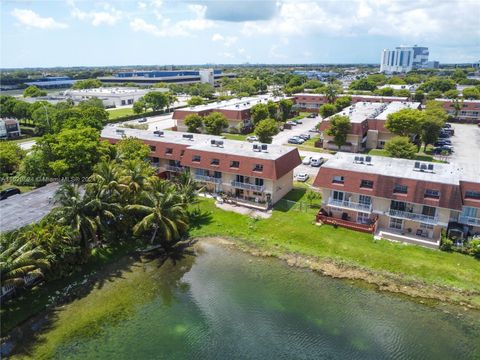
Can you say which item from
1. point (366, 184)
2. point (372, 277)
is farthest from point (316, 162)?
point (372, 277)

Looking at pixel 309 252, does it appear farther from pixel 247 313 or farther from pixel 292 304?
pixel 247 313

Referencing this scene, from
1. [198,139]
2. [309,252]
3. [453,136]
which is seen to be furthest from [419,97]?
[309,252]

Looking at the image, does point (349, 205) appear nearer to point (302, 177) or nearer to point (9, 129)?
point (302, 177)

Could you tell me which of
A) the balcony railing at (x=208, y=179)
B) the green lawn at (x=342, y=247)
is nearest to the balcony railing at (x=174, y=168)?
the balcony railing at (x=208, y=179)

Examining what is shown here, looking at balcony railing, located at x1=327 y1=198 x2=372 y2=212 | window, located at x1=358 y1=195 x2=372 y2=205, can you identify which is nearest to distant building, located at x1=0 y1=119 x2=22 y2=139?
balcony railing, located at x1=327 y1=198 x2=372 y2=212

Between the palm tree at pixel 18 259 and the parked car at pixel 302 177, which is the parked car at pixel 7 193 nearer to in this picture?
the palm tree at pixel 18 259

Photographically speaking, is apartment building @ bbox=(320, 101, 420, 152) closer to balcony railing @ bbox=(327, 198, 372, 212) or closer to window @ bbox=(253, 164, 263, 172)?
window @ bbox=(253, 164, 263, 172)
